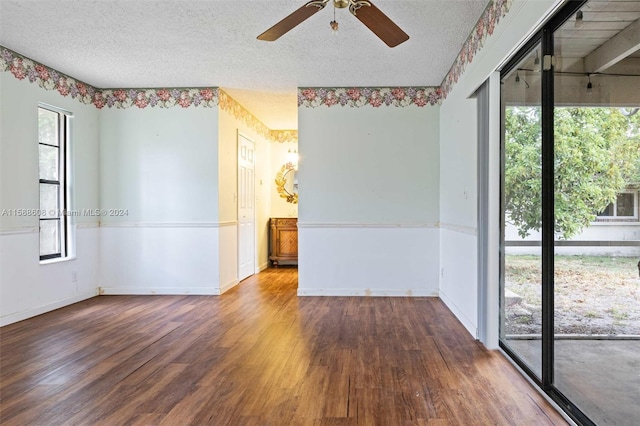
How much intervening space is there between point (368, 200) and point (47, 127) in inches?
150

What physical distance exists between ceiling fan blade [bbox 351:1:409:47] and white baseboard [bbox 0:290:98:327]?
4082mm

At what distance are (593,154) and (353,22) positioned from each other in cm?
209

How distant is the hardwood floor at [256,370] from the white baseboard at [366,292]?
660mm

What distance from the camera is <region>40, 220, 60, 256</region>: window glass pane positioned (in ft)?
14.1

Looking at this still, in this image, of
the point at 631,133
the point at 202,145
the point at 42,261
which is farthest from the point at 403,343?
the point at 42,261

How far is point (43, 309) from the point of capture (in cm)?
414

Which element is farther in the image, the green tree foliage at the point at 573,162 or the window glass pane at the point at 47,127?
the window glass pane at the point at 47,127

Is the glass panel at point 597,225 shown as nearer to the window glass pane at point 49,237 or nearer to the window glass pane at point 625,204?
the window glass pane at point 625,204

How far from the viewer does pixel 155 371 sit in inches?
104

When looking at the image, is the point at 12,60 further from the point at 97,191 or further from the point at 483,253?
the point at 483,253

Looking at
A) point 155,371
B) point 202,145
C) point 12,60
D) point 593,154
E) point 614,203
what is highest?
point 12,60

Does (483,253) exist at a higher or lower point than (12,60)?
lower

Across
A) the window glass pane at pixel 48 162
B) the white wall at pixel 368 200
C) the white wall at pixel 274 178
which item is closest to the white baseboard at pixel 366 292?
the white wall at pixel 368 200

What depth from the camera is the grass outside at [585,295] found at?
1679mm
